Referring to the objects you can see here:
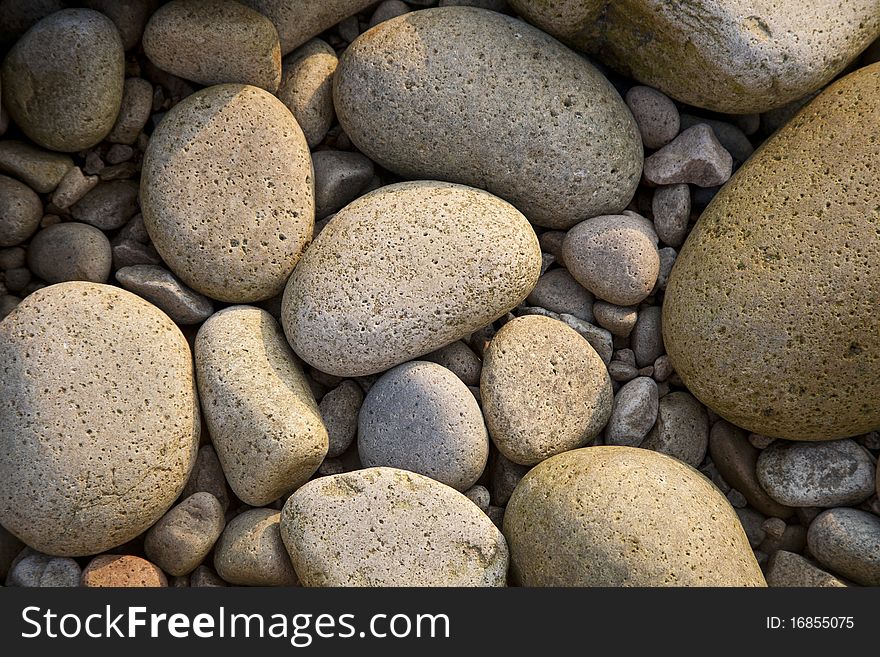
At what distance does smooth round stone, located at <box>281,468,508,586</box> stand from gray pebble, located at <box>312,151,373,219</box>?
39.1 inches

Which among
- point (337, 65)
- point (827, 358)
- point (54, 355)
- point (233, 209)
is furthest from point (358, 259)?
point (827, 358)

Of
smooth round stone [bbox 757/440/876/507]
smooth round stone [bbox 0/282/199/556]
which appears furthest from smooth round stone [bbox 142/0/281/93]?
smooth round stone [bbox 757/440/876/507]

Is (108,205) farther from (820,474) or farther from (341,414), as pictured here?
(820,474)

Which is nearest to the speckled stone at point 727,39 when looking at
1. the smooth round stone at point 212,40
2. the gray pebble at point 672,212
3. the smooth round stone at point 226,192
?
the gray pebble at point 672,212

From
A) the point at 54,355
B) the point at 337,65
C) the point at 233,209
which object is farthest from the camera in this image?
the point at 337,65

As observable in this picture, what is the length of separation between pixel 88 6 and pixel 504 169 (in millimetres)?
1527

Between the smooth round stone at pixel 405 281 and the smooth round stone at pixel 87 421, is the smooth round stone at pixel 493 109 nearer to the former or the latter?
the smooth round stone at pixel 405 281

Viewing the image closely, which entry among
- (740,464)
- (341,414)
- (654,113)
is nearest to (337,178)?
(341,414)

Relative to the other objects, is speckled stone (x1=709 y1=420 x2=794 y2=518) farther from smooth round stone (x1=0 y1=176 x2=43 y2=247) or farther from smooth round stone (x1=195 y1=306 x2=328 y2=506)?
smooth round stone (x1=0 y1=176 x2=43 y2=247)

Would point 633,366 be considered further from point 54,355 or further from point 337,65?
point 54,355

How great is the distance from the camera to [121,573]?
2535mm

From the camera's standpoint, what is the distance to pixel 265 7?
283 cm

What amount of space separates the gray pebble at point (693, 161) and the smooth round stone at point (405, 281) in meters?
0.56

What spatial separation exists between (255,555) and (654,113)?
199cm
